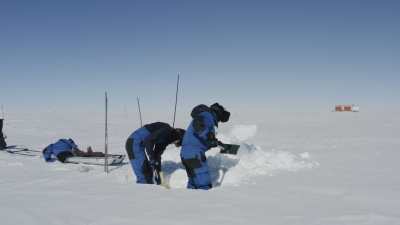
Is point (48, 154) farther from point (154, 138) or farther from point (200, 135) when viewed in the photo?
point (200, 135)

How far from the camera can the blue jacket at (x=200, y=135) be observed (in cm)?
561

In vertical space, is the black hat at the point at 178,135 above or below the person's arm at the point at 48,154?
above

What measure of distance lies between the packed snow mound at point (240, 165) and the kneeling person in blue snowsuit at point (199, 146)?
487 mm

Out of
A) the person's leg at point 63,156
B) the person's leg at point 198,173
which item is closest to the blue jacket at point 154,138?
the person's leg at point 198,173

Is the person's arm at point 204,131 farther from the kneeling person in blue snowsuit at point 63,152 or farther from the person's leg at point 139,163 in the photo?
the kneeling person in blue snowsuit at point 63,152

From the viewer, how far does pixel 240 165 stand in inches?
273

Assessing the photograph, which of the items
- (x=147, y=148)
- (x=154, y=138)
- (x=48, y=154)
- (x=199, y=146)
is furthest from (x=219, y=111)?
(x=48, y=154)

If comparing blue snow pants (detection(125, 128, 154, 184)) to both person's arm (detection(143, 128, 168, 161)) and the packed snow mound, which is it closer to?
person's arm (detection(143, 128, 168, 161))

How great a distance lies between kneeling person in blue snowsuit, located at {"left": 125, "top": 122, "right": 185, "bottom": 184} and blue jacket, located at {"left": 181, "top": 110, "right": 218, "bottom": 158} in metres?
0.58

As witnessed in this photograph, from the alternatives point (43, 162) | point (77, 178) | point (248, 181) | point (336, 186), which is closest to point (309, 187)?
point (336, 186)

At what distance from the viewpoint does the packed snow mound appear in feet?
20.5

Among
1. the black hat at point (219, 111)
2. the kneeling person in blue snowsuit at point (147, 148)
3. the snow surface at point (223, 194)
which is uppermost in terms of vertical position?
the black hat at point (219, 111)

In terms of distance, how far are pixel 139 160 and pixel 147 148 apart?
24 cm

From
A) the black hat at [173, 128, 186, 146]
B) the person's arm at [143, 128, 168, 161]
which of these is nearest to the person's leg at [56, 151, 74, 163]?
the person's arm at [143, 128, 168, 161]
